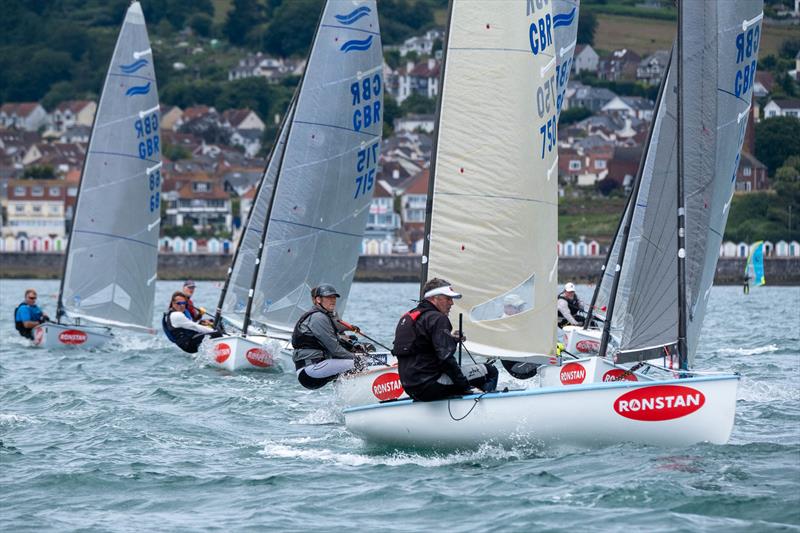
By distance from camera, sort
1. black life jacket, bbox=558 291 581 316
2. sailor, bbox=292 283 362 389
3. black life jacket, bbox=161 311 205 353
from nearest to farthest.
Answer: sailor, bbox=292 283 362 389 < black life jacket, bbox=161 311 205 353 < black life jacket, bbox=558 291 581 316

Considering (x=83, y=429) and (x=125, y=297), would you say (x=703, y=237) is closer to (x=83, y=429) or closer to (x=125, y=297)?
(x=83, y=429)

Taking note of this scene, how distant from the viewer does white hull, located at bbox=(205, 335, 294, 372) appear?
62.3ft

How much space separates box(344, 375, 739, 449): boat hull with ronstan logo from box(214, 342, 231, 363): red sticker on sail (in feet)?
25.4

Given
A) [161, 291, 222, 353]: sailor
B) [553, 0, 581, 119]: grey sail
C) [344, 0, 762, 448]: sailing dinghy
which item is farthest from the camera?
[553, 0, 581, 119]: grey sail

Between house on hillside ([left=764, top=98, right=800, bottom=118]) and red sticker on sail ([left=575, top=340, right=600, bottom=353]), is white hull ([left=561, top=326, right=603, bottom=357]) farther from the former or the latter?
house on hillside ([left=764, top=98, right=800, bottom=118])

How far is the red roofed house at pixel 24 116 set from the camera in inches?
6427

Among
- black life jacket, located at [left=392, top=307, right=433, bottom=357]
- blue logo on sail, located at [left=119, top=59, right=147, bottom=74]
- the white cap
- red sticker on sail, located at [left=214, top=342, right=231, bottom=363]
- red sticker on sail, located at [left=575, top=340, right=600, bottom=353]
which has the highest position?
blue logo on sail, located at [left=119, top=59, right=147, bottom=74]

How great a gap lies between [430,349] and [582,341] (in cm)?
929

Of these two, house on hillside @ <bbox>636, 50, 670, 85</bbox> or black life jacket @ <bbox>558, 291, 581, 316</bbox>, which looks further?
house on hillside @ <bbox>636, 50, 670, 85</bbox>

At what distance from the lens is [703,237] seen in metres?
12.4

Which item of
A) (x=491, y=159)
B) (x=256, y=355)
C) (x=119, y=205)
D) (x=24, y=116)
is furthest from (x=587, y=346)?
(x=24, y=116)

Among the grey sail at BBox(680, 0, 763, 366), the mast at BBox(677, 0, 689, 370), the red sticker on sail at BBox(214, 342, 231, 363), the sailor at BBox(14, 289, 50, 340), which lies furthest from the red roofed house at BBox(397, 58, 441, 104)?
the mast at BBox(677, 0, 689, 370)

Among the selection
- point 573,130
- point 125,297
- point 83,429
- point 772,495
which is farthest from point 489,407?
point 573,130

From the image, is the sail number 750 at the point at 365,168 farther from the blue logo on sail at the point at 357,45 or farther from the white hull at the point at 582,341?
the white hull at the point at 582,341
